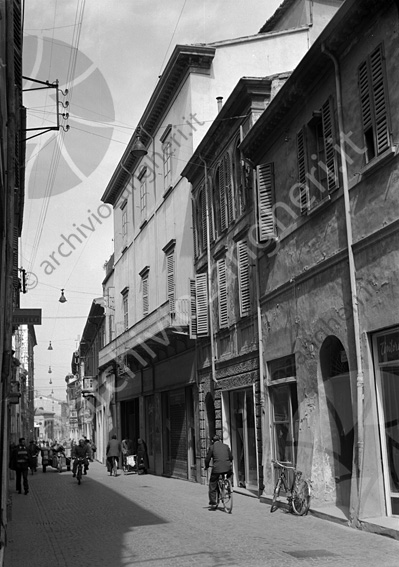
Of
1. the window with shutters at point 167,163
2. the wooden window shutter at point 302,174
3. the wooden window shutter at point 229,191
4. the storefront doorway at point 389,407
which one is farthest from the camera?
the window with shutters at point 167,163

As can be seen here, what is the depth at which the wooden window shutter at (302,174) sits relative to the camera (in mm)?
14398

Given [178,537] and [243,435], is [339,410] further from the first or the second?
[243,435]

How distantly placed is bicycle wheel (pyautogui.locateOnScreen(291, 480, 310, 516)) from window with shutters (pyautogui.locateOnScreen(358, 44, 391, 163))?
6.10 metres

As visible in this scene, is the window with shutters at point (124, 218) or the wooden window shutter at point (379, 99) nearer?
the wooden window shutter at point (379, 99)

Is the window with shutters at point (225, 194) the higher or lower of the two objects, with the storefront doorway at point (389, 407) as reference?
higher

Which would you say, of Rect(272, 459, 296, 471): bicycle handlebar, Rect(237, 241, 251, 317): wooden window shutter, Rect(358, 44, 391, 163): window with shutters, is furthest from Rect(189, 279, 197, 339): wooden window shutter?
Rect(358, 44, 391, 163): window with shutters

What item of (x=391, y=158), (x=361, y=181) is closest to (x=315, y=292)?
(x=361, y=181)

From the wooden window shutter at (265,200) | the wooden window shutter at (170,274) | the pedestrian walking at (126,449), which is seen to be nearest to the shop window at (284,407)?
the wooden window shutter at (265,200)

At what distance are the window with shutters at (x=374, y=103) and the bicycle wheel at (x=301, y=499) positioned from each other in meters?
6.10

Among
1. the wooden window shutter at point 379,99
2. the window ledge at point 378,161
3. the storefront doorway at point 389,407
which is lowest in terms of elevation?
the storefront doorway at point 389,407

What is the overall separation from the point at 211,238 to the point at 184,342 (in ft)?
14.7

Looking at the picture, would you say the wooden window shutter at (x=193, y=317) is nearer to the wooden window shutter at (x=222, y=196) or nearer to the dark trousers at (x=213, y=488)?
the wooden window shutter at (x=222, y=196)

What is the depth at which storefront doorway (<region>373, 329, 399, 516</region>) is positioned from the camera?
1116cm

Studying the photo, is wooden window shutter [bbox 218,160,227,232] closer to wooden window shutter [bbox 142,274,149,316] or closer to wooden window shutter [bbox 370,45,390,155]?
wooden window shutter [bbox 370,45,390,155]
